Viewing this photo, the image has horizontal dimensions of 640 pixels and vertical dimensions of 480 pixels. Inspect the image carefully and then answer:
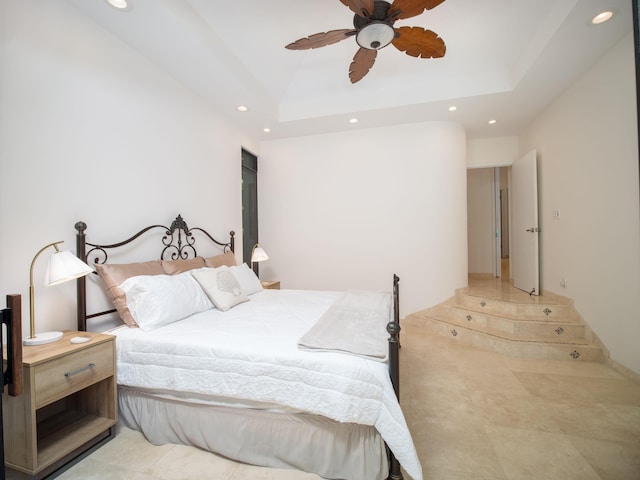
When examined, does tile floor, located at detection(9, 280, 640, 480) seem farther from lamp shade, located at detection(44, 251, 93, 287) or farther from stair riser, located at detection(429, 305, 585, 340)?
lamp shade, located at detection(44, 251, 93, 287)

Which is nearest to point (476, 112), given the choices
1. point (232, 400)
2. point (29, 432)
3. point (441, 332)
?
point (441, 332)

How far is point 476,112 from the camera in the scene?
3574 mm

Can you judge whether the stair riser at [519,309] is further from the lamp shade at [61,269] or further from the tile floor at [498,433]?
the lamp shade at [61,269]

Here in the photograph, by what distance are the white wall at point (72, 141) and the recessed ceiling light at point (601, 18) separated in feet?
11.4

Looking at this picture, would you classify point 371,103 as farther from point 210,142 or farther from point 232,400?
point 232,400

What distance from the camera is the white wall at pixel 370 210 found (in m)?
3.90

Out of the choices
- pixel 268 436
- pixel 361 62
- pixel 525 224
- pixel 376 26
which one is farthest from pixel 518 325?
pixel 376 26

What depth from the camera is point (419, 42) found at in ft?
6.39

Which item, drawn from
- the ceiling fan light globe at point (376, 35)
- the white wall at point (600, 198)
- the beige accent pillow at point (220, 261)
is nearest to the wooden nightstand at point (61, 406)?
the beige accent pillow at point (220, 261)

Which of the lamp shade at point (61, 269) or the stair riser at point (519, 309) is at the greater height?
the lamp shade at point (61, 269)

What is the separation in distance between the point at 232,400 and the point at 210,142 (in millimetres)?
2752

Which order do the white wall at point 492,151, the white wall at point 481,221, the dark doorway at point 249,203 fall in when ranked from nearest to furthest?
the dark doorway at point 249,203 < the white wall at point 492,151 < the white wall at point 481,221

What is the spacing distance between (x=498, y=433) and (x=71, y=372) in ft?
7.99

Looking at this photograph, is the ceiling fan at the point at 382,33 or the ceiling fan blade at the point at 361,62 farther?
the ceiling fan blade at the point at 361,62
